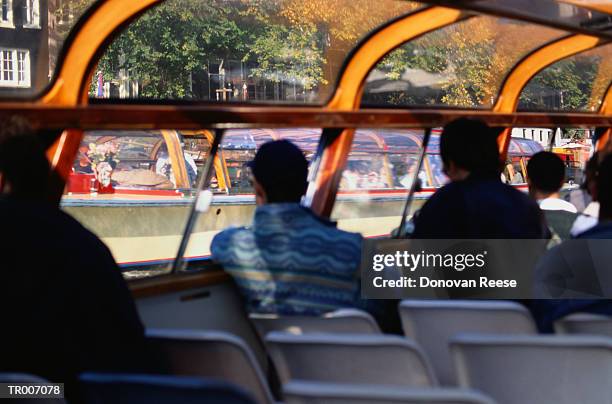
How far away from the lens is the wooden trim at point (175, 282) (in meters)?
4.36

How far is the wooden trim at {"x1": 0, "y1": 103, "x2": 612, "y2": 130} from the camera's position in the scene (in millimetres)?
3984

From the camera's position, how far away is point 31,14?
12.2 feet

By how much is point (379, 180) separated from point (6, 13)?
3.99 meters

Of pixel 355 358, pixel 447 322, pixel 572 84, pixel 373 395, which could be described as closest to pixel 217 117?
pixel 447 322

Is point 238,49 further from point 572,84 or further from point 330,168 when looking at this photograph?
point 572,84

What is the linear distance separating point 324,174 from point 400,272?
71.4 inches

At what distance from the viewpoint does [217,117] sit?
479cm

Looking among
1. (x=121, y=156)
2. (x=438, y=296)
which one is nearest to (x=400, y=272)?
(x=438, y=296)

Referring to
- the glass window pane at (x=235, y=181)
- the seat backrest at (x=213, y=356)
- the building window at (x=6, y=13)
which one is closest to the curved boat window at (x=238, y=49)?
the glass window pane at (x=235, y=181)

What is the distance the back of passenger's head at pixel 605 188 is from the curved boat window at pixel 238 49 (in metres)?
2.31

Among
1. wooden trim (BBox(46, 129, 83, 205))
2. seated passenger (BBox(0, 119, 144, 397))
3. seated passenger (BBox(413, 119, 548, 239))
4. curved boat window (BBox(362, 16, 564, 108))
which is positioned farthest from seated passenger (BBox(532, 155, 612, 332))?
curved boat window (BBox(362, 16, 564, 108))

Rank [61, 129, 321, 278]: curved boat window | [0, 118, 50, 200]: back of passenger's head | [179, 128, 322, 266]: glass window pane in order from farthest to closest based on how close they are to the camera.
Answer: [179, 128, 322, 266]: glass window pane < [61, 129, 321, 278]: curved boat window < [0, 118, 50, 200]: back of passenger's head

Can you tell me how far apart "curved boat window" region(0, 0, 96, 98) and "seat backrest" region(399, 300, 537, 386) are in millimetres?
1999

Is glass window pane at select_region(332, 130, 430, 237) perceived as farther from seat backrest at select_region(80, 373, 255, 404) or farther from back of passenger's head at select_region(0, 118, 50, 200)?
seat backrest at select_region(80, 373, 255, 404)
